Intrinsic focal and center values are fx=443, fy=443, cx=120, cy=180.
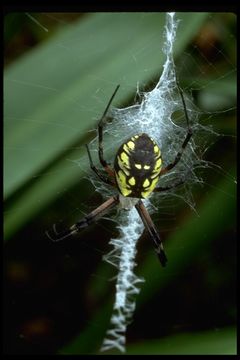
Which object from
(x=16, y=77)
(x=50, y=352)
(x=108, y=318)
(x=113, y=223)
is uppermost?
(x=16, y=77)

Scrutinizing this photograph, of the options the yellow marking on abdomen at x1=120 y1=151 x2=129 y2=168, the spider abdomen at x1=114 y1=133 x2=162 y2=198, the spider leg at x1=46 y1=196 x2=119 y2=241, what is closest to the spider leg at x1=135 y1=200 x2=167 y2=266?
the spider leg at x1=46 y1=196 x2=119 y2=241

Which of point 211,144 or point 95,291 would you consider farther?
point 95,291

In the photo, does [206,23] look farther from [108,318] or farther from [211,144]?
[108,318]

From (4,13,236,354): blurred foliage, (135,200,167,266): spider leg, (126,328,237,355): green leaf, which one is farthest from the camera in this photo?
(135,200,167,266): spider leg

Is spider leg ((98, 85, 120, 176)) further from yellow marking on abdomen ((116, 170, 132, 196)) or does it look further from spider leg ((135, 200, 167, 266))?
spider leg ((135, 200, 167, 266))

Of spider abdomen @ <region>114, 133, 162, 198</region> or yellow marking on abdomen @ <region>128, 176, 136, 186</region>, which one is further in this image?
yellow marking on abdomen @ <region>128, 176, 136, 186</region>

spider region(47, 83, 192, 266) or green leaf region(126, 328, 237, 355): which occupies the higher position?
spider region(47, 83, 192, 266)

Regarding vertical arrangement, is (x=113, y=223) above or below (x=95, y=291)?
above

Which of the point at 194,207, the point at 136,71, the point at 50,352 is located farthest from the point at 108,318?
the point at 136,71
